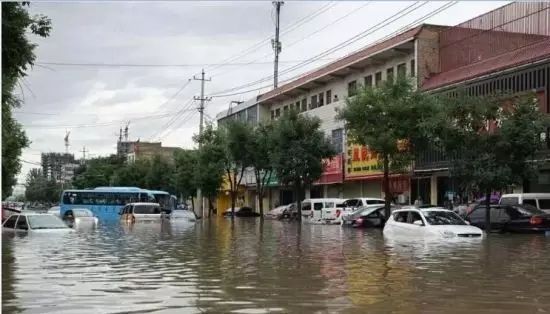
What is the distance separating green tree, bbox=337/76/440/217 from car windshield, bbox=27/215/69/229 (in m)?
14.2

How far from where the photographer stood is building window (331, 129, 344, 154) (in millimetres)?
50766

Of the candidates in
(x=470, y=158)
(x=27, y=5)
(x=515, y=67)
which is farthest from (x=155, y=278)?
(x=515, y=67)

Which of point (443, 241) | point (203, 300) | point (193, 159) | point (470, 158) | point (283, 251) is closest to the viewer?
point (203, 300)

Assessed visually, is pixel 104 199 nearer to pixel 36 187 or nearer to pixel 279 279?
pixel 279 279

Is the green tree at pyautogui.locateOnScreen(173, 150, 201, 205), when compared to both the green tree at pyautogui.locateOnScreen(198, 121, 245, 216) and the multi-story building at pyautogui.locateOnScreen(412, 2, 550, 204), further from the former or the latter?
the multi-story building at pyautogui.locateOnScreen(412, 2, 550, 204)

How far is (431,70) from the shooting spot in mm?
41250

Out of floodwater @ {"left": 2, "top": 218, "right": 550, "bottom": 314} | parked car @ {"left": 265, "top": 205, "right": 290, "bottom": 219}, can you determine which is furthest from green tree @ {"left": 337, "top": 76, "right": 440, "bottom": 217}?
parked car @ {"left": 265, "top": 205, "right": 290, "bottom": 219}

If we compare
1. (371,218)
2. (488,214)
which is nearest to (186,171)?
(371,218)

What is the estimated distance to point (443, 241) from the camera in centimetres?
2078

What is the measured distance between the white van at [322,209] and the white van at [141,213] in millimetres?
9768

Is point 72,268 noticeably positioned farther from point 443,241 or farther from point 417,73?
point 417,73

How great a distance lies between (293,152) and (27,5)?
104ft

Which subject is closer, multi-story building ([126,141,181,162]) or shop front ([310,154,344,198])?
shop front ([310,154,344,198])

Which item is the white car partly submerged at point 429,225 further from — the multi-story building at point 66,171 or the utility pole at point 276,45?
the multi-story building at point 66,171
